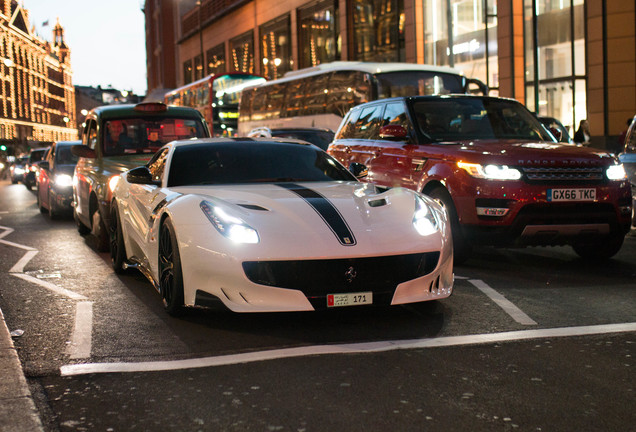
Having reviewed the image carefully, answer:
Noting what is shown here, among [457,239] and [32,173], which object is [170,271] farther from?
[32,173]

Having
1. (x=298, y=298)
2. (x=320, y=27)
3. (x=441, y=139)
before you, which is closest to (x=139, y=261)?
(x=298, y=298)

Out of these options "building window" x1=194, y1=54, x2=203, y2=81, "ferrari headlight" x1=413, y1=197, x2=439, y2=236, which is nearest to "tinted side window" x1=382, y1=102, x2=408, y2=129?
"ferrari headlight" x1=413, y1=197, x2=439, y2=236

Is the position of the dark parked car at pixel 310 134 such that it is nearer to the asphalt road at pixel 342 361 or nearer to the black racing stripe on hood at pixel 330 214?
the asphalt road at pixel 342 361

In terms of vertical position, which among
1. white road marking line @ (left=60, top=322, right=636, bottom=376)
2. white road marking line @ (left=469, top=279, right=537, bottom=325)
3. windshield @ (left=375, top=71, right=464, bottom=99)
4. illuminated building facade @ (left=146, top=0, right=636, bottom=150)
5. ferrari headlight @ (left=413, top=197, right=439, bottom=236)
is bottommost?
white road marking line @ (left=469, top=279, right=537, bottom=325)

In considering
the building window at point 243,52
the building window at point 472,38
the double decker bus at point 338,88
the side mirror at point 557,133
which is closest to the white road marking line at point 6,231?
the side mirror at point 557,133

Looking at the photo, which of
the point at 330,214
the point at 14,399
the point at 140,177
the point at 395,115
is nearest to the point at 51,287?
the point at 140,177

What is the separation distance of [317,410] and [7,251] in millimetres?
7970

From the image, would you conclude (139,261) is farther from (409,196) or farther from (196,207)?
(409,196)

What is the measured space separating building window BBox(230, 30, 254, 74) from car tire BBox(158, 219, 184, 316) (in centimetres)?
4791

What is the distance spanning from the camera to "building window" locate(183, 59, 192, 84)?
74.4m

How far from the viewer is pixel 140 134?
11.6 m

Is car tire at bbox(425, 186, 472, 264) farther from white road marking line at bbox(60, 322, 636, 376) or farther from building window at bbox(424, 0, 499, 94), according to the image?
building window at bbox(424, 0, 499, 94)

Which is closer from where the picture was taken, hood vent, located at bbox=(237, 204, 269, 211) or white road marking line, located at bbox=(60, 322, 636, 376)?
white road marking line, located at bbox=(60, 322, 636, 376)

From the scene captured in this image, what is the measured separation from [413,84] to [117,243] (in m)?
14.5
